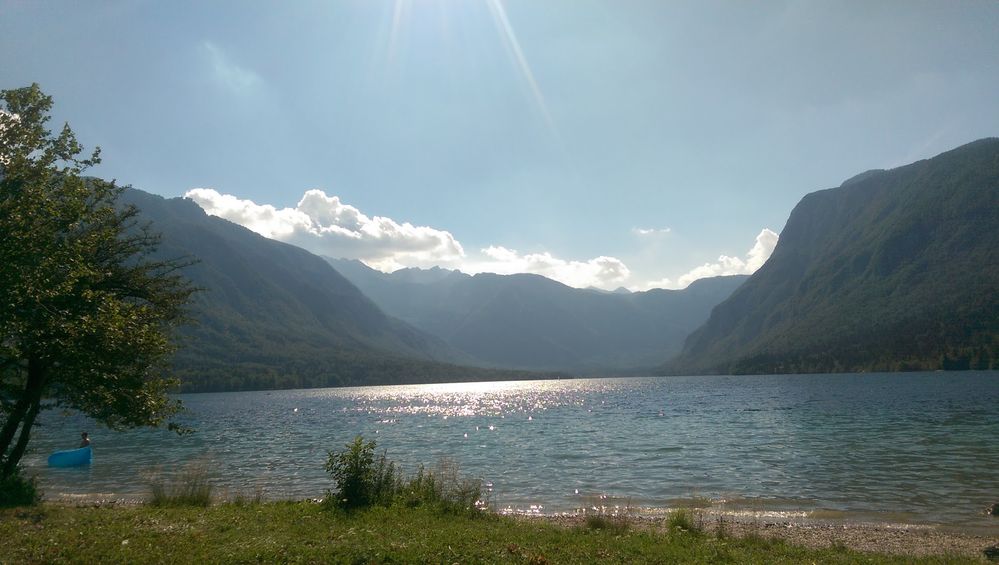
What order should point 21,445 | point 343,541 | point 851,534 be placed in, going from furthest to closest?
point 21,445 < point 851,534 < point 343,541

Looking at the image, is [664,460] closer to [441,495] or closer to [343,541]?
[441,495]

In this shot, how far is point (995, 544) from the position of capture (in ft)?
53.8

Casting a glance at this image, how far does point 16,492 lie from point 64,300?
21.8 feet

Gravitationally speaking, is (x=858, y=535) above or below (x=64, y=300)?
below

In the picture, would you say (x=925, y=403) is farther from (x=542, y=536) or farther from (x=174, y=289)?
(x=174, y=289)

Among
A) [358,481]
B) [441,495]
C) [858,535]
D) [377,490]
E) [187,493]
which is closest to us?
[358,481]

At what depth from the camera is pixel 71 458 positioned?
126ft

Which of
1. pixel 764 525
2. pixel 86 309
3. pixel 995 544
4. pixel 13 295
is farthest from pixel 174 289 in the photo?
pixel 995 544

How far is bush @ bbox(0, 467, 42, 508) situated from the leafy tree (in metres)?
0.33

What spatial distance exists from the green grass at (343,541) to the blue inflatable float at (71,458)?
2568 cm

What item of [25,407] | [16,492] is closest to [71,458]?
[16,492]

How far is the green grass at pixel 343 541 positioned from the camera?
1225 centimetres

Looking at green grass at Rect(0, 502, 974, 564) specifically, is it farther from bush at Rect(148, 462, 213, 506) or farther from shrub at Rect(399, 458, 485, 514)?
bush at Rect(148, 462, 213, 506)

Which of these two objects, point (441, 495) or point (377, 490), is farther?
point (441, 495)
